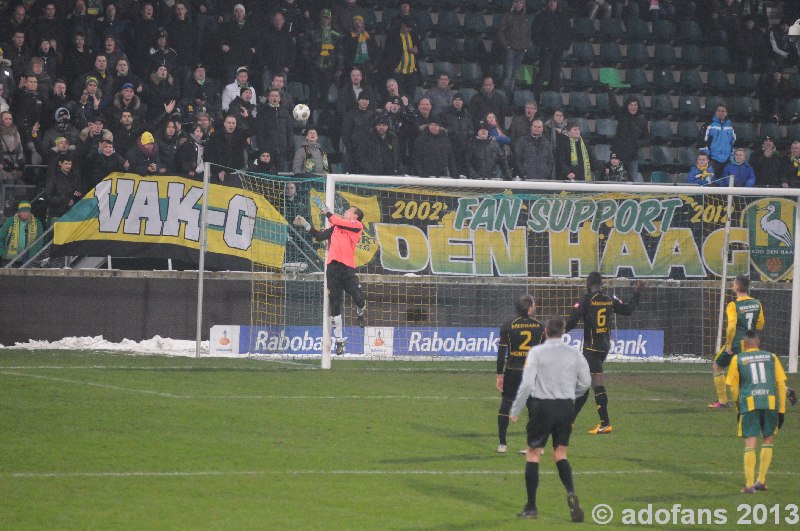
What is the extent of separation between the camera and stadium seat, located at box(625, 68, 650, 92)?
31.9 meters

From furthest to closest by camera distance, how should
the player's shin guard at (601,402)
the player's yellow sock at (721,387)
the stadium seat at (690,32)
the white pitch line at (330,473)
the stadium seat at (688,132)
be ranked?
the stadium seat at (690,32) → the stadium seat at (688,132) → the player's yellow sock at (721,387) → the player's shin guard at (601,402) → the white pitch line at (330,473)

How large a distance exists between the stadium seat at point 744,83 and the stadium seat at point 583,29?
3839 mm

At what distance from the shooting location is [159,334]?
23.5 m

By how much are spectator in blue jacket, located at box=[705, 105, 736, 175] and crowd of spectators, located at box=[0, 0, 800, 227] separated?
32 millimetres

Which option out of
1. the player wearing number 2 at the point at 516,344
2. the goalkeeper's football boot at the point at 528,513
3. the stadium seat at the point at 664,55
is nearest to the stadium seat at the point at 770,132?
the stadium seat at the point at 664,55

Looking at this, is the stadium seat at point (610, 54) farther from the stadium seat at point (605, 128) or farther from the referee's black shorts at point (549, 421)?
the referee's black shorts at point (549, 421)

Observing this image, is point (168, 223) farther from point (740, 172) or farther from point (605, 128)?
point (740, 172)

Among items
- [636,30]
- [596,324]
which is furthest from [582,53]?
[596,324]

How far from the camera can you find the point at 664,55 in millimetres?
32750

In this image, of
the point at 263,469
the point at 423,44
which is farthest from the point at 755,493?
the point at 423,44

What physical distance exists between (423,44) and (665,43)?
22.3 feet

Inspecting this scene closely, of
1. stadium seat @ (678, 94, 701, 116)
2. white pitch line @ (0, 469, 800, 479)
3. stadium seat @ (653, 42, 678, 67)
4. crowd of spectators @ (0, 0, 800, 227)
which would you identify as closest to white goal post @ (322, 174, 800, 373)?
crowd of spectators @ (0, 0, 800, 227)

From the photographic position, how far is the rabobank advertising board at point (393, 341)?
23531 millimetres

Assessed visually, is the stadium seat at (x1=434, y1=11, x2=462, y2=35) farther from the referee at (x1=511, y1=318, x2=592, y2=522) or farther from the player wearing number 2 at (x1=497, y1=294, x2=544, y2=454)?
the referee at (x1=511, y1=318, x2=592, y2=522)
